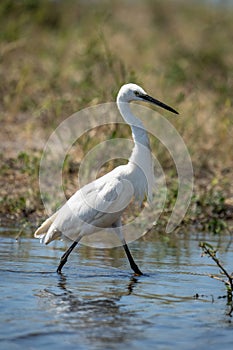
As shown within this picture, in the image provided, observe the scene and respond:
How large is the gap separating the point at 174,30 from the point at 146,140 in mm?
16972

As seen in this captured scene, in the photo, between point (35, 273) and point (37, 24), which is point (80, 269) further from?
point (37, 24)

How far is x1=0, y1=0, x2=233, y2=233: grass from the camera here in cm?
999

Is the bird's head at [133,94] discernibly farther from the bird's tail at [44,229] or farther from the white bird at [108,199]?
the bird's tail at [44,229]

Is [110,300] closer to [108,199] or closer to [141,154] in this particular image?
[108,199]

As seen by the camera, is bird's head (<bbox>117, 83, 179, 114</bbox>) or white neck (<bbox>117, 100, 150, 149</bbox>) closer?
white neck (<bbox>117, 100, 150, 149</bbox>)

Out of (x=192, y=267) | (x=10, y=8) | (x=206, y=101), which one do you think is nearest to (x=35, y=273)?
(x=192, y=267)

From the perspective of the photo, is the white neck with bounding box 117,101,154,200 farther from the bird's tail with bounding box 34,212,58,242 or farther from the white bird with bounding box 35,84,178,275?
the bird's tail with bounding box 34,212,58,242

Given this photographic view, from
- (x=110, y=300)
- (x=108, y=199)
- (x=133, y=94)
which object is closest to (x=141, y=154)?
(x=108, y=199)

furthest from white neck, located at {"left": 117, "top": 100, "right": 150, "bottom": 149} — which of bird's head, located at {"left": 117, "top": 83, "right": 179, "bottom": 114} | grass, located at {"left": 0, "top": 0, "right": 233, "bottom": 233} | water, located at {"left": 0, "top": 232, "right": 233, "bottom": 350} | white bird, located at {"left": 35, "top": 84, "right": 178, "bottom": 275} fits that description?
grass, located at {"left": 0, "top": 0, "right": 233, "bottom": 233}

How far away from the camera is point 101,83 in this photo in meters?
13.3

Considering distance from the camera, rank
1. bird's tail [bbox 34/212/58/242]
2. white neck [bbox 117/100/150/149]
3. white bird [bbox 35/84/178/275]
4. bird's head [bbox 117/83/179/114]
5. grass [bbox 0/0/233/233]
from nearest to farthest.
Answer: white bird [bbox 35/84/178/275] → white neck [bbox 117/100/150/149] → bird's tail [bbox 34/212/58/242] → bird's head [bbox 117/83/179/114] → grass [bbox 0/0/233/233]

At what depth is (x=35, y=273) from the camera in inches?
269

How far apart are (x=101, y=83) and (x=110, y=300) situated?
25.6ft

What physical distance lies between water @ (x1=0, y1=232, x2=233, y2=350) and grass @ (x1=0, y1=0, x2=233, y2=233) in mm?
1648
